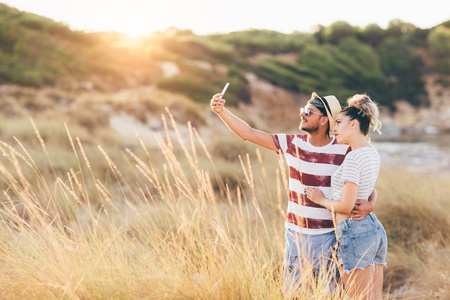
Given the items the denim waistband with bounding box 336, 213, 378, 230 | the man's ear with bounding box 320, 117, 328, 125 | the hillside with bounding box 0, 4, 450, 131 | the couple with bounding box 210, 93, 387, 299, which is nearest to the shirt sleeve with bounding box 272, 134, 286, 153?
the couple with bounding box 210, 93, 387, 299

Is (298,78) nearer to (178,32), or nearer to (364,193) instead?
(178,32)

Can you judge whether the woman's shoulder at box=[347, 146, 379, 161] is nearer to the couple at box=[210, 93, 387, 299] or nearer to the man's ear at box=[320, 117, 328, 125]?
the couple at box=[210, 93, 387, 299]

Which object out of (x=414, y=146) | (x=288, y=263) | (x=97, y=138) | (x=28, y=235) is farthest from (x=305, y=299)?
(x=414, y=146)

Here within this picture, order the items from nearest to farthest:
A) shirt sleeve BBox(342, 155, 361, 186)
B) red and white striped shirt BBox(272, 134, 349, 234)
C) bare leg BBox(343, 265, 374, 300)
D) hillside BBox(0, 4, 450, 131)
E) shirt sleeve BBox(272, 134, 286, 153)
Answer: shirt sleeve BBox(342, 155, 361, 186) < bare leg BBox(343, 265, 374, 300) < red and white striped shirt BBox(272, 134, 349, 234) < shirt sleeve BBox(272, 134, 286, 153) < hillside BBox(0, 4, 450, 131)

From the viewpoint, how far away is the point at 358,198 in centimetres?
229

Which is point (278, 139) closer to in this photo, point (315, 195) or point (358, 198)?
point (315, 195)

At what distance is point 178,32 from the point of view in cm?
4528

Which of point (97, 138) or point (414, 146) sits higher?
point (97, 138)

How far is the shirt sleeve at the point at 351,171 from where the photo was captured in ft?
7.07

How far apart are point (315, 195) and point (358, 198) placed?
0.82 feet

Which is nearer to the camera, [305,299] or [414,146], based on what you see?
[305,299]

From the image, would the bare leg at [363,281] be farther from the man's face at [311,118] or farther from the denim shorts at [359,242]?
the man's face at [311,118]

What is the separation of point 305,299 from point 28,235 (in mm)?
1663

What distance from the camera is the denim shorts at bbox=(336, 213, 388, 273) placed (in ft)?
7.38
